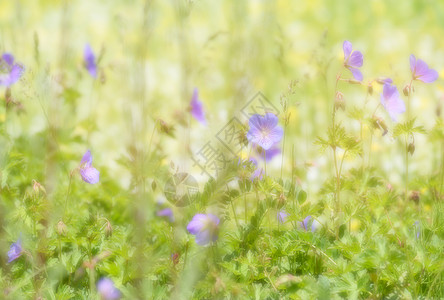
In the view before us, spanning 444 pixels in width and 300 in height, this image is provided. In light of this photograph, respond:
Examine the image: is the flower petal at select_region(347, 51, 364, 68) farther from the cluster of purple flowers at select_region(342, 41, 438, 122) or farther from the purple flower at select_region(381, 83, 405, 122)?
the purple flower at select_region(381, 83, 405, 122)

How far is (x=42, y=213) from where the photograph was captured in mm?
1858

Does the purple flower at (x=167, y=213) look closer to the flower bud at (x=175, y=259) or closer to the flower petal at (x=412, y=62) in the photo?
the flower bud at (x=175, y=259)

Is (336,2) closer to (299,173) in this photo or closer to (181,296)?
(299,173)

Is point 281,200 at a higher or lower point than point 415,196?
lower

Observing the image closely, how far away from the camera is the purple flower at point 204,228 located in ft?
5.56

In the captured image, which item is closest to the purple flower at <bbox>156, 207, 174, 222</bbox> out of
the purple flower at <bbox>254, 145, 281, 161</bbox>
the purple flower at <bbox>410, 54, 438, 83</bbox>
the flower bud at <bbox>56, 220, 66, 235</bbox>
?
the purple flower at <bbox>254, 145, 281, 161</bbox>

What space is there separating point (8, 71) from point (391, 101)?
1199mm

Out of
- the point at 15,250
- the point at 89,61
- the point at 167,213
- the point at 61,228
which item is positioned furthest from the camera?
the point at 89,61

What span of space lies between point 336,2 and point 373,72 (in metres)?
1.27

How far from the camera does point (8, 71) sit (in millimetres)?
2232

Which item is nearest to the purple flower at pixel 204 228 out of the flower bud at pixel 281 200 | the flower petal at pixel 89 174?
the flower bud at pixel 281 200

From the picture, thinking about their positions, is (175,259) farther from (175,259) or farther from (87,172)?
(87,172)

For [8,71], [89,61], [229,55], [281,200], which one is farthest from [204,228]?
[229,55]

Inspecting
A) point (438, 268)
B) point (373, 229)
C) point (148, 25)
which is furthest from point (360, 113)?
point (148, 25)
